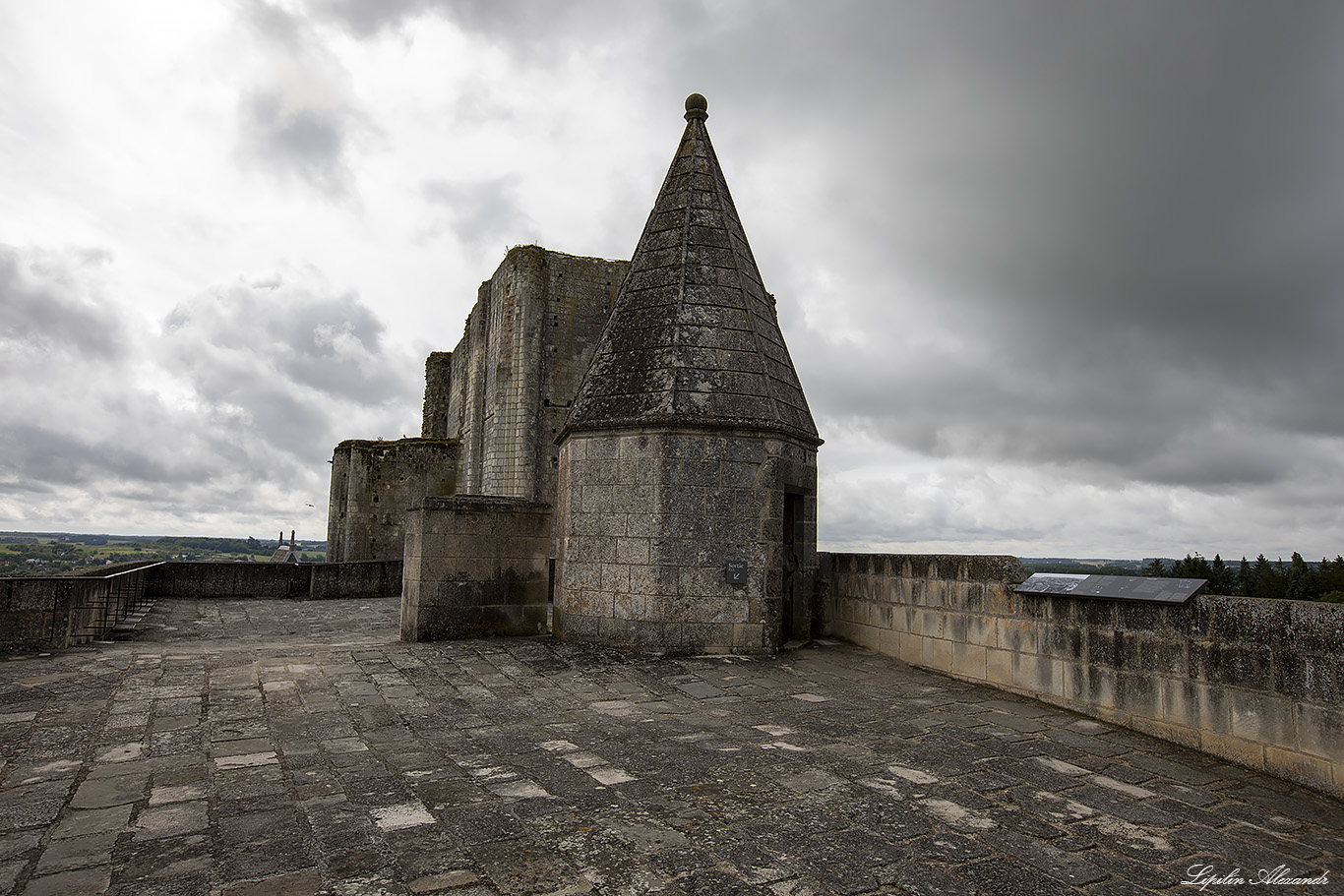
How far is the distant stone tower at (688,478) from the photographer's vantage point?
7.95 m

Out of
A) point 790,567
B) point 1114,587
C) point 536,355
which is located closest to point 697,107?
point 790,567

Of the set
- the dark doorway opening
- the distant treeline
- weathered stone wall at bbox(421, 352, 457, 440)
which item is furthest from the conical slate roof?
the distant treeline

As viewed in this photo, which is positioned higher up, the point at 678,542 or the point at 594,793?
the point at 678,542

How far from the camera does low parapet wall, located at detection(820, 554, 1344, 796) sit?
13.8 feet

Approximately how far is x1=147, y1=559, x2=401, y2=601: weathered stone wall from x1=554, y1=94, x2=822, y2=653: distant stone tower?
919 cm

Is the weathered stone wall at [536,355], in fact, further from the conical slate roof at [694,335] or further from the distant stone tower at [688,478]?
the distant stone tower at [688,478]

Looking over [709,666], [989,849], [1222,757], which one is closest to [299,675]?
[709,666]

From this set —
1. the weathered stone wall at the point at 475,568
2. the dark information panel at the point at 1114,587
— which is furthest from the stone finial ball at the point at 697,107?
the dark information panel at the point at 1114,587

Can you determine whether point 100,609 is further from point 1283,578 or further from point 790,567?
point 1283,578

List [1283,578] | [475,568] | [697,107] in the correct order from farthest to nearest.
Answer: [1283,578], [697,107], [475,568]

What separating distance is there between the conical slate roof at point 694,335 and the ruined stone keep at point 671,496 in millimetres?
22

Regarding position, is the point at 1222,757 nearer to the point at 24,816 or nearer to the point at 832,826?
the point at 832,826

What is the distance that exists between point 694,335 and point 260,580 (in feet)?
39.4

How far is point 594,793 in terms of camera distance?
378 cm
